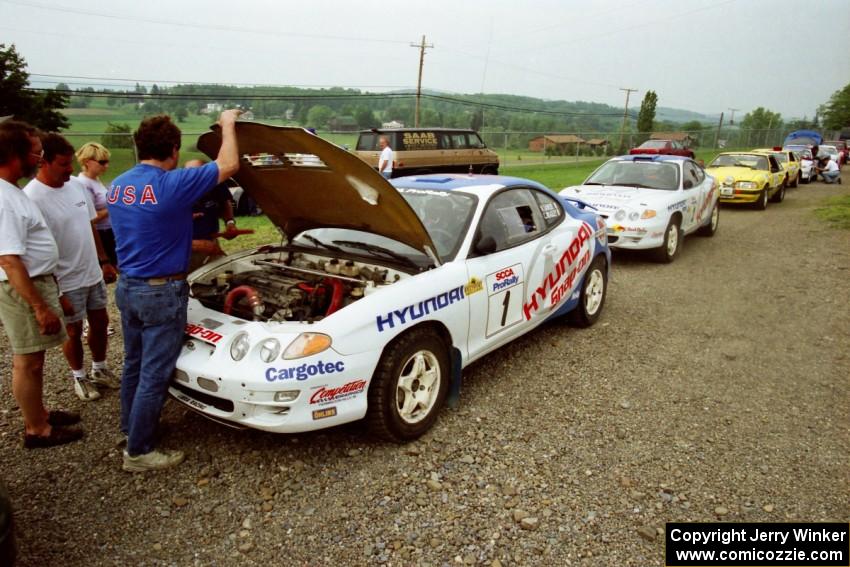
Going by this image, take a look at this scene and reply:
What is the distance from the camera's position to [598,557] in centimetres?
262

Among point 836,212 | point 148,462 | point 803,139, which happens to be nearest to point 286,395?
point 148,462

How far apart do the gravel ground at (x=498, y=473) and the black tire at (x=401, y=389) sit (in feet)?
0.49

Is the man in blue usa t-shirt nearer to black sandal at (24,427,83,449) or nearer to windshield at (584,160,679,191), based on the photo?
black sandal at (24,427,83,449)

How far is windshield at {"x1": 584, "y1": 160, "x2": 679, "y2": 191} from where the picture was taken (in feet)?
29.3

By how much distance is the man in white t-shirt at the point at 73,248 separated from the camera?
3469 millimetres

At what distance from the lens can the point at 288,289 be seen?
144 inches

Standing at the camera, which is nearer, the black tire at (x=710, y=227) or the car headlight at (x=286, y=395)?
the car headlight at (x=286, y=395)

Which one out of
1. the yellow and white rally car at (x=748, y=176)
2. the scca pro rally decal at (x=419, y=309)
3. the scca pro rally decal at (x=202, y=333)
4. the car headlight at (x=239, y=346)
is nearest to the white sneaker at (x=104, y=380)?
the scca pro rally decal at (x=202, y=333)

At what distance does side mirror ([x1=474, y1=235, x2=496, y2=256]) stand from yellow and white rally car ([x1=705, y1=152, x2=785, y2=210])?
1185 cm

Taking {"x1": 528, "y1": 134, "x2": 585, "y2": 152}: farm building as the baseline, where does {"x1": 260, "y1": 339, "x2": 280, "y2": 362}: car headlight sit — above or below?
below

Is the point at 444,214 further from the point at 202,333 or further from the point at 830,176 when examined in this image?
the point at 830,176

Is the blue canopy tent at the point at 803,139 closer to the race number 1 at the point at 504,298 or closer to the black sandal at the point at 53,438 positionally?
the race number 1 at the point at 504,298

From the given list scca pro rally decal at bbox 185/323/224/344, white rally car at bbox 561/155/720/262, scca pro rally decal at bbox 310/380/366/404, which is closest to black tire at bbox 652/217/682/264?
white rally car at bbox 561/155/720/262

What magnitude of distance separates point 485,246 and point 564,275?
50.0 inches
